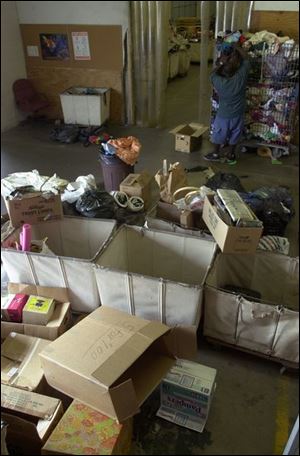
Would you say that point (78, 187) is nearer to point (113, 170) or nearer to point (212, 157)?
point (113, 170)

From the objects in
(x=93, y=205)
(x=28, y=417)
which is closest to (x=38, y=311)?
(x=28, y=417)

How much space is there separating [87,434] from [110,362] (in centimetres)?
26

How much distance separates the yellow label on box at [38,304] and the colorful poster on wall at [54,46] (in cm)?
138

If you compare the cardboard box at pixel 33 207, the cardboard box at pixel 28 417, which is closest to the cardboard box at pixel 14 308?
the cardboard box at pixel 33 207

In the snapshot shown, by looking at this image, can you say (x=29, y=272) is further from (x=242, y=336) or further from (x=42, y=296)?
(x=242, y=336)

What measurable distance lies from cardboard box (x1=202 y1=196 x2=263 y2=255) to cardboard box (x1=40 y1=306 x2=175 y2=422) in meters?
0.63

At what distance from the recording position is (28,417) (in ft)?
4.92

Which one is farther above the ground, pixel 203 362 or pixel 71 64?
pixel 71 64

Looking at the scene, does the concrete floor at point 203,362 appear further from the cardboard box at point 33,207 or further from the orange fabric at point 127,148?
the cardboard box at point 33,207

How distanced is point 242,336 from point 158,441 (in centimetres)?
95

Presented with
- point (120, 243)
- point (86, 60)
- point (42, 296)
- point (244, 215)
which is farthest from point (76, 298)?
point (86, 60)

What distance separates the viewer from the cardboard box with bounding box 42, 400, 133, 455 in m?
1.10

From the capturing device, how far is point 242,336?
7.00 feet

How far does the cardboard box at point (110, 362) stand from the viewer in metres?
1.43
